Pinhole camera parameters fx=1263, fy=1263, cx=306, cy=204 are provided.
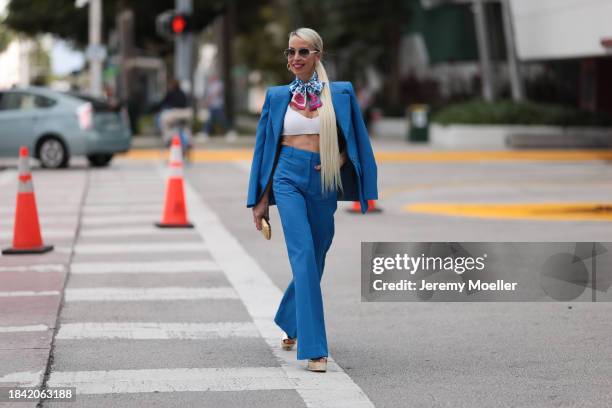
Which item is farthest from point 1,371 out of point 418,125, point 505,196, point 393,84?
point 393,84

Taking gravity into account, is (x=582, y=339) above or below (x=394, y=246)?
below

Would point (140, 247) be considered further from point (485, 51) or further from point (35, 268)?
point (485, 51)

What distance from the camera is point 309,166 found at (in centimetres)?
665

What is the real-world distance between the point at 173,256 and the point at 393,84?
35259 millimetres

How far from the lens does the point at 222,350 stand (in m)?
7.22

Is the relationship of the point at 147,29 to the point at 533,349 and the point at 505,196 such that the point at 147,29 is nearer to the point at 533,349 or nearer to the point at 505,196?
the point at 505,196

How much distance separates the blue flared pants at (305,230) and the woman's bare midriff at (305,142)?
23mm

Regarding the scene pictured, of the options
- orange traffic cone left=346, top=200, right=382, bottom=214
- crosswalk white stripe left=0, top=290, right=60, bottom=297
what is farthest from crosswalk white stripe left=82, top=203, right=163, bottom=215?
crosswalk white stripe left=0, top=290, right=60, bottom=297

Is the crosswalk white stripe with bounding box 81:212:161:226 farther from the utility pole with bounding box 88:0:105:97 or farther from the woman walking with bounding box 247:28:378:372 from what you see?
the utility pole with bounding box 88:0:105:97

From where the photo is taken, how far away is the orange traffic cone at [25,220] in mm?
11367

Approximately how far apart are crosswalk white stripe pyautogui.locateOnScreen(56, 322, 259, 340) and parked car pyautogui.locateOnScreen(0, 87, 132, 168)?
51.8 feet

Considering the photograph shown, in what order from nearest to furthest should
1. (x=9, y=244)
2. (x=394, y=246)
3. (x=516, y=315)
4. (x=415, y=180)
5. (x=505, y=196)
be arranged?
1. (x=394, y=246)
2. (x=516, y=315)
3. (x=9, y=244)
4. (x=505, y=196)
5. (x=415, y=180)

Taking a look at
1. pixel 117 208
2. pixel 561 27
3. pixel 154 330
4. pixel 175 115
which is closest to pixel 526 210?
pixel 117 208

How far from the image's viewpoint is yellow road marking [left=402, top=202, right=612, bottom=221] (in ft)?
48.1
